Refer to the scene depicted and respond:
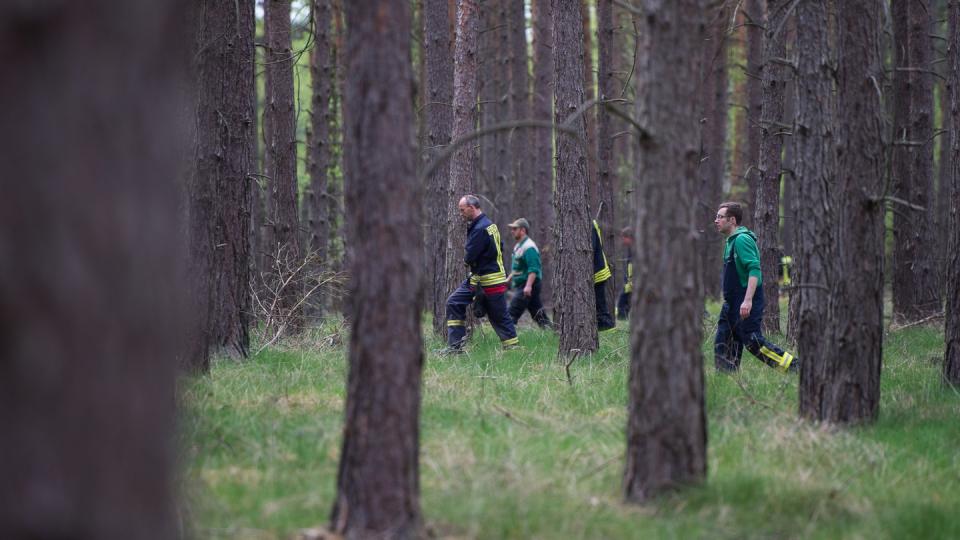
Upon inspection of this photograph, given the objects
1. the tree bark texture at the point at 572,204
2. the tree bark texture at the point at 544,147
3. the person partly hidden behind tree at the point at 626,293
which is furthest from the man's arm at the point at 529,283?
the person partly hidden behind tree at the point at 626,293

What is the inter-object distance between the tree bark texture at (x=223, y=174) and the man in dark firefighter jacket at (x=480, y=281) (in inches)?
116

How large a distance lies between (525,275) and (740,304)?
5.54m

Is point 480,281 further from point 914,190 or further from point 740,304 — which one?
point 914,190

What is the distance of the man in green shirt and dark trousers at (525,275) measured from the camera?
1397 cm

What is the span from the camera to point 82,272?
76.2 inches

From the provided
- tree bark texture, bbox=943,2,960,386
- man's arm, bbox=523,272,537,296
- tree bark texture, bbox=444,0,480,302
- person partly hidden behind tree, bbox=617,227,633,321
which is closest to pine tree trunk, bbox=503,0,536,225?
person partly hidden behind tree, bbox=617,227,633,321

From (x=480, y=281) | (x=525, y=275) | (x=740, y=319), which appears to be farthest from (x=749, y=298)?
(x=525, y=275)

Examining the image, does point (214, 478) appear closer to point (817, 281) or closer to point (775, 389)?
point (817, 281)

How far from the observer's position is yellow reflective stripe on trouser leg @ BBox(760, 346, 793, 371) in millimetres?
9383

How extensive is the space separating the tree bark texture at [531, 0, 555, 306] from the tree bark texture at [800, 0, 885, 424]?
37.1 feet

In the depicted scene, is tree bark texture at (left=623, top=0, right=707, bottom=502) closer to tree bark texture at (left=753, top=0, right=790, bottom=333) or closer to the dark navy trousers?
Answer: the dark navy trousers

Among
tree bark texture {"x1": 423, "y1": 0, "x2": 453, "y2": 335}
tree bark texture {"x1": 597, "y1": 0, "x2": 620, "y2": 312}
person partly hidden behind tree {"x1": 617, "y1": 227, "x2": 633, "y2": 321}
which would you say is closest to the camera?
Answer: tree bark texture {"x1": 423, "y1": 0, "x2": 453, "y2": 335}

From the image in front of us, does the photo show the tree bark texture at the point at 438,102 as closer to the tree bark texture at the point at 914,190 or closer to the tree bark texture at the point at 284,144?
the tree bark texture at the point at 284,144

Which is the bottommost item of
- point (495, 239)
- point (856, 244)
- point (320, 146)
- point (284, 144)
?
point (856, 244)
